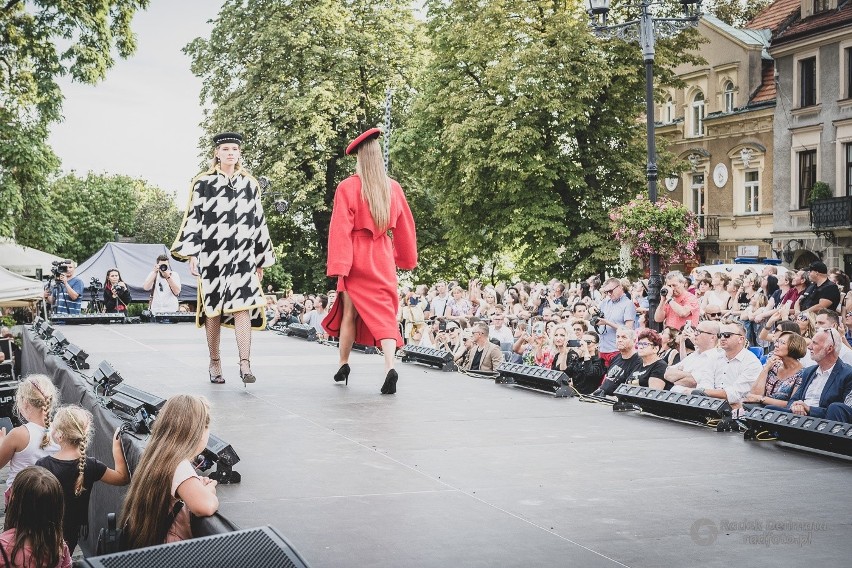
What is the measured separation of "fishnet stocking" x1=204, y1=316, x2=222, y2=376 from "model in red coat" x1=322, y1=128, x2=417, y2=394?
92 centimetres

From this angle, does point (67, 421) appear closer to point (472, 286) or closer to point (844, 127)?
point (472, 286)

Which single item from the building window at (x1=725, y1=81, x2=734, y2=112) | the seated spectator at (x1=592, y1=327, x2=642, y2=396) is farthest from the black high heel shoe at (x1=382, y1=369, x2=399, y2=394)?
the building window at (x1=725, y1=81, x2=734, y2=112)

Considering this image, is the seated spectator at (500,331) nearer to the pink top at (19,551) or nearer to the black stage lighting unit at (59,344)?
the black stage lighting unit at (59,344)

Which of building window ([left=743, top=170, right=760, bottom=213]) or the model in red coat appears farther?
building window ([left=743, top=170, right=760, bottom=213])

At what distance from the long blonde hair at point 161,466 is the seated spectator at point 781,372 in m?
4.46

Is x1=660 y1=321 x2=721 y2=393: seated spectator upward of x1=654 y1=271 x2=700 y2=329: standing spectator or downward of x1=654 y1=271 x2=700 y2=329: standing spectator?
downward

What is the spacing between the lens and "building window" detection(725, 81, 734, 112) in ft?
114

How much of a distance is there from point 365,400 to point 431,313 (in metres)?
12.9

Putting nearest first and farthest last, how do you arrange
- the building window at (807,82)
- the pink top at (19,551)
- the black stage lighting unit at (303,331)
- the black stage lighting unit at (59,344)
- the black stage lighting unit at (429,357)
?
the pink top at (19,551)
the black stage lighting unit at (429,357)
the black stage lighting unit at (59,344)
the black stage lighting unit at (303,331)
the building window at (807,82)

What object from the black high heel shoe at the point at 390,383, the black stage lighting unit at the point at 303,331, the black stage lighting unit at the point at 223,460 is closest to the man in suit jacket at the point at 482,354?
the black stage lighting unit at the point at 303,331

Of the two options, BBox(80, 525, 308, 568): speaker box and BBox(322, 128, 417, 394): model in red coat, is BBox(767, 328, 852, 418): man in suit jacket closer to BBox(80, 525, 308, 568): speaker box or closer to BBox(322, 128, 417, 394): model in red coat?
BBox(322, 128, 417, 394): model in red coat

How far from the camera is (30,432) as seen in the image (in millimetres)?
5723

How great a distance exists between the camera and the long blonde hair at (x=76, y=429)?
4.92 m

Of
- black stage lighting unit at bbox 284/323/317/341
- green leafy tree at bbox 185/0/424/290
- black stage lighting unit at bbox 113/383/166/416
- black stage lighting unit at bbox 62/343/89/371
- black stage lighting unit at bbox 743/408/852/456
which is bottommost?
black stage lighting unit at bbox 743/408/852/456
